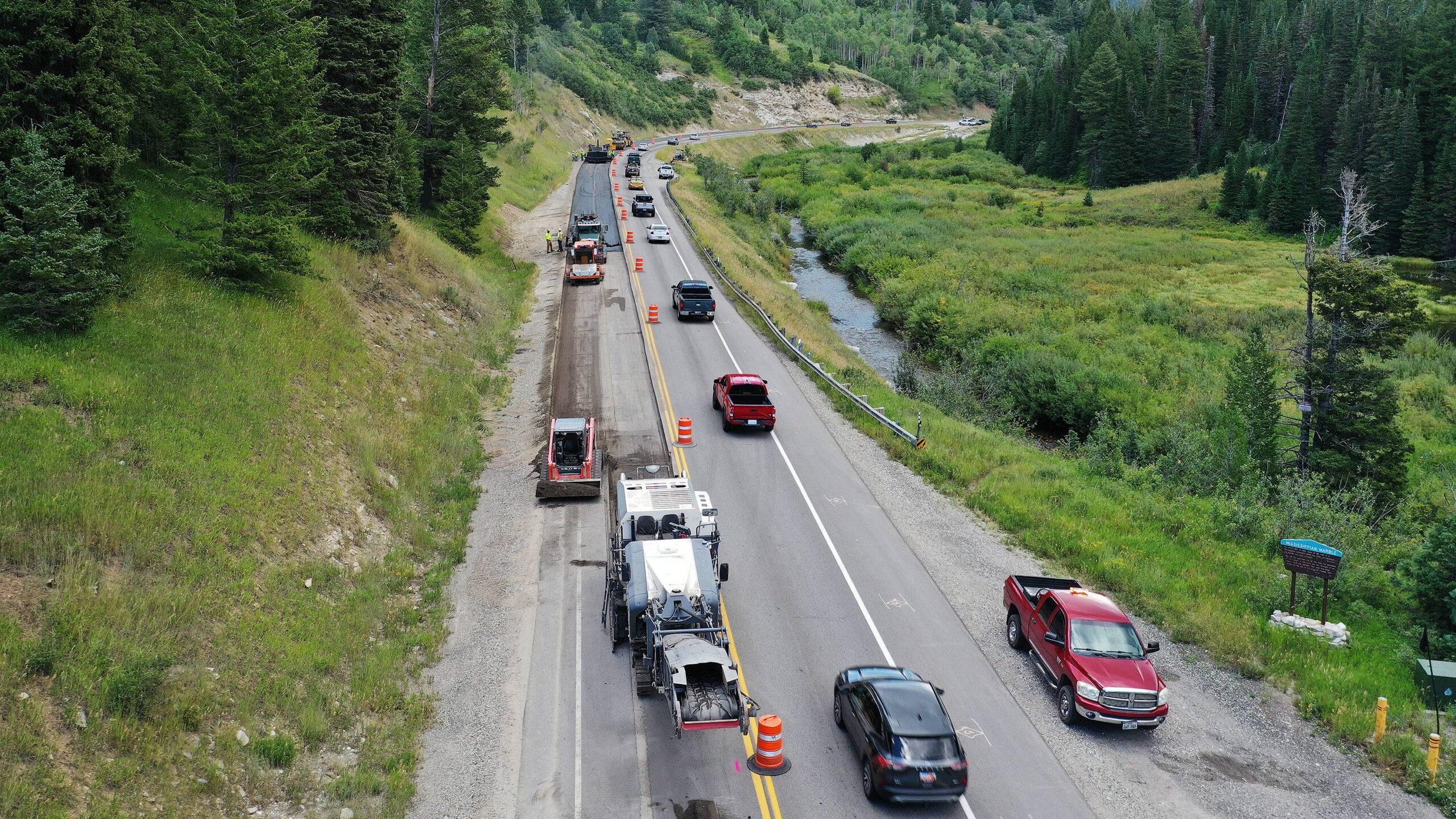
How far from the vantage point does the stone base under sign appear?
57.3ft

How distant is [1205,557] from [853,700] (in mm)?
A: 11456

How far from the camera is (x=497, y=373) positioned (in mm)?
33719

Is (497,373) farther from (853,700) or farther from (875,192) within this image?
(875,192)

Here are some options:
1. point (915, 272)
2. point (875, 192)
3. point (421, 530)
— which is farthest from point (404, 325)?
point (875, 192)

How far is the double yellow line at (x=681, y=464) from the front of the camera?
13.3 m

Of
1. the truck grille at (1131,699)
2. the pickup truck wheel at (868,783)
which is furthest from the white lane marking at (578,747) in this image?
the truck grille at (1131,699)

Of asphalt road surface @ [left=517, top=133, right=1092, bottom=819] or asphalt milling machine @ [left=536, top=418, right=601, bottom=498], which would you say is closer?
asphalt road surface @ [left=517, top=133, right=1092, bottom=819]

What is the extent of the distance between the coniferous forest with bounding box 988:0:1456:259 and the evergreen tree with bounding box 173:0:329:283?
79.8 metres

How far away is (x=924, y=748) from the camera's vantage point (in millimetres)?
12961

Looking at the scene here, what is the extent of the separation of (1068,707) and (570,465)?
13.9 metres

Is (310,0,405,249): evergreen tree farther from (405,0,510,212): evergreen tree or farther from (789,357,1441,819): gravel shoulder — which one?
(789,357,1441,819): gravel shoulder

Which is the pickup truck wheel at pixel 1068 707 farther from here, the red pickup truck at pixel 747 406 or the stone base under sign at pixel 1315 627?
the red pickup truck at pixel 747 406

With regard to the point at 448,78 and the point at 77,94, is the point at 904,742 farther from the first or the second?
the point at 448,78

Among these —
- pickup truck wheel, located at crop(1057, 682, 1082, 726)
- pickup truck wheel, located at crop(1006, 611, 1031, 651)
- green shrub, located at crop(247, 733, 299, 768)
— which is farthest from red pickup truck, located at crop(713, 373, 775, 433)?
green shrub, located at crop(247, 733, 299, 768)
